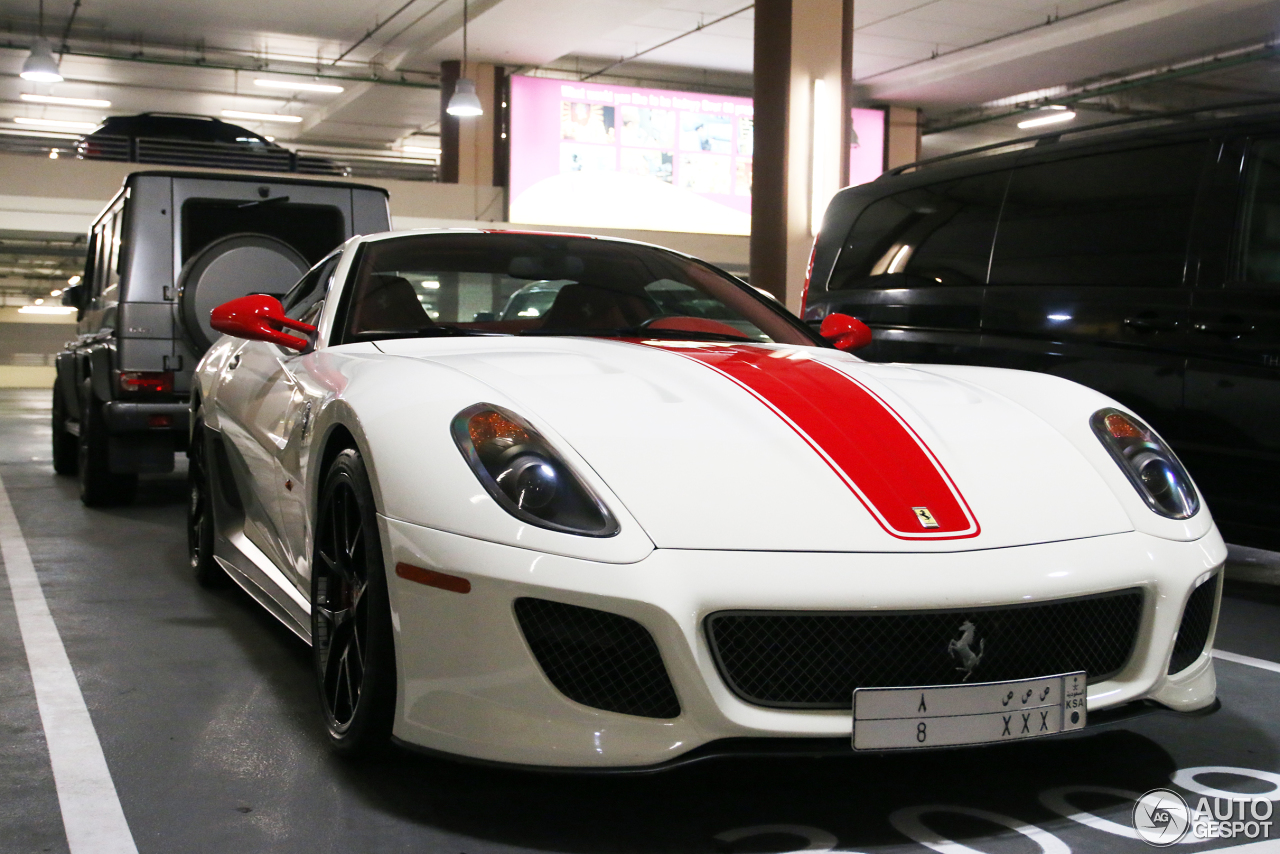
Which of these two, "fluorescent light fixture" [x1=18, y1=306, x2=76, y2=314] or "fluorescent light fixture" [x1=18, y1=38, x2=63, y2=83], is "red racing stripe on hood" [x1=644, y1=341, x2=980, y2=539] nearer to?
"fluorescent light fixture" [x1=18, y1=38, x2=63, y2=83]

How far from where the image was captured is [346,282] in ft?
11.6

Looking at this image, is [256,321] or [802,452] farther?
[256,321]

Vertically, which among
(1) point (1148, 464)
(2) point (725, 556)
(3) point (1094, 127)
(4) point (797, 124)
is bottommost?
(2) point (725, 556)

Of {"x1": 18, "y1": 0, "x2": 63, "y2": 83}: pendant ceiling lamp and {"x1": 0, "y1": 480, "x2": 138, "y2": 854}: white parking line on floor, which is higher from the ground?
{"x1": 18, "y1": 0, "x2": 63, "y2": 83}: pendant ceiling lamp

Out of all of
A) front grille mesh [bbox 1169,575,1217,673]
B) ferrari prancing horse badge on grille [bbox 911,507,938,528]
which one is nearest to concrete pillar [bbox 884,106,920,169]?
front grille mesh [bbox 1169,575,1217,673]

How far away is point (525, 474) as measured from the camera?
91.2 inches

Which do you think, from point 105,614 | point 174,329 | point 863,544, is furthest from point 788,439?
point 174,329

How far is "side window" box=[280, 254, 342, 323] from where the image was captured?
3.93 meters

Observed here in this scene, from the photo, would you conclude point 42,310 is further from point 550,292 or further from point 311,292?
point 550,292

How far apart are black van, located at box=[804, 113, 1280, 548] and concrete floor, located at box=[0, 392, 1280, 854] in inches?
44.9

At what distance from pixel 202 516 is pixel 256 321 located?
146cm

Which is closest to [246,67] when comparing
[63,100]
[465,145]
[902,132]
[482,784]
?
[465,145]

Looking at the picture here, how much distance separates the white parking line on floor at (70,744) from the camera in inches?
89.8

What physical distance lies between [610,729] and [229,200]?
5.63m
